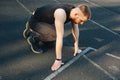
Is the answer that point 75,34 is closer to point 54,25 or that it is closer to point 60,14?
point 54,25

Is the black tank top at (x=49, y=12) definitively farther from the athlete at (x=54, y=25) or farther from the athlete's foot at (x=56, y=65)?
the athlete's foot at (x=56, y=65)

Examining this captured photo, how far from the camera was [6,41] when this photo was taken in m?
7.20

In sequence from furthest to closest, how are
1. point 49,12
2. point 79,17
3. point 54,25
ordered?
point 54,25
point 49,12
point 79,17

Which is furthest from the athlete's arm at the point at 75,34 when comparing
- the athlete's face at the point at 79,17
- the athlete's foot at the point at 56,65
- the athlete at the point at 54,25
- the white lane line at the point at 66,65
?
the athlete's foot at the point at 56,65

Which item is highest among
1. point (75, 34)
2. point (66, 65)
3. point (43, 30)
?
point (43, 30)

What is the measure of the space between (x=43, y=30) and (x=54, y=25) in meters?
0.28

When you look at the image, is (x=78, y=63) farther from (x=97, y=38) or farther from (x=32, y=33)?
(x=97, y=38)

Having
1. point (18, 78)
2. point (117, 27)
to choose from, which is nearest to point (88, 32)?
point (117, 27)

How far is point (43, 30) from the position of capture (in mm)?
6613

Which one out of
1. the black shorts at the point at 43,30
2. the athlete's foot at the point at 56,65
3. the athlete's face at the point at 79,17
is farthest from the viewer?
the black shorts at the point at 43,30

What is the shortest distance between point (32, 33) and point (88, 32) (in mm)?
2354

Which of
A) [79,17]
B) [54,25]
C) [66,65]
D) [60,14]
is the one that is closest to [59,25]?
[60,14]

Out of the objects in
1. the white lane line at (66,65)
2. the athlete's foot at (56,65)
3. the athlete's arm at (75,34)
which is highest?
the athlete's arm at (75,34)

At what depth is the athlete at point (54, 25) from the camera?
5.79 m
